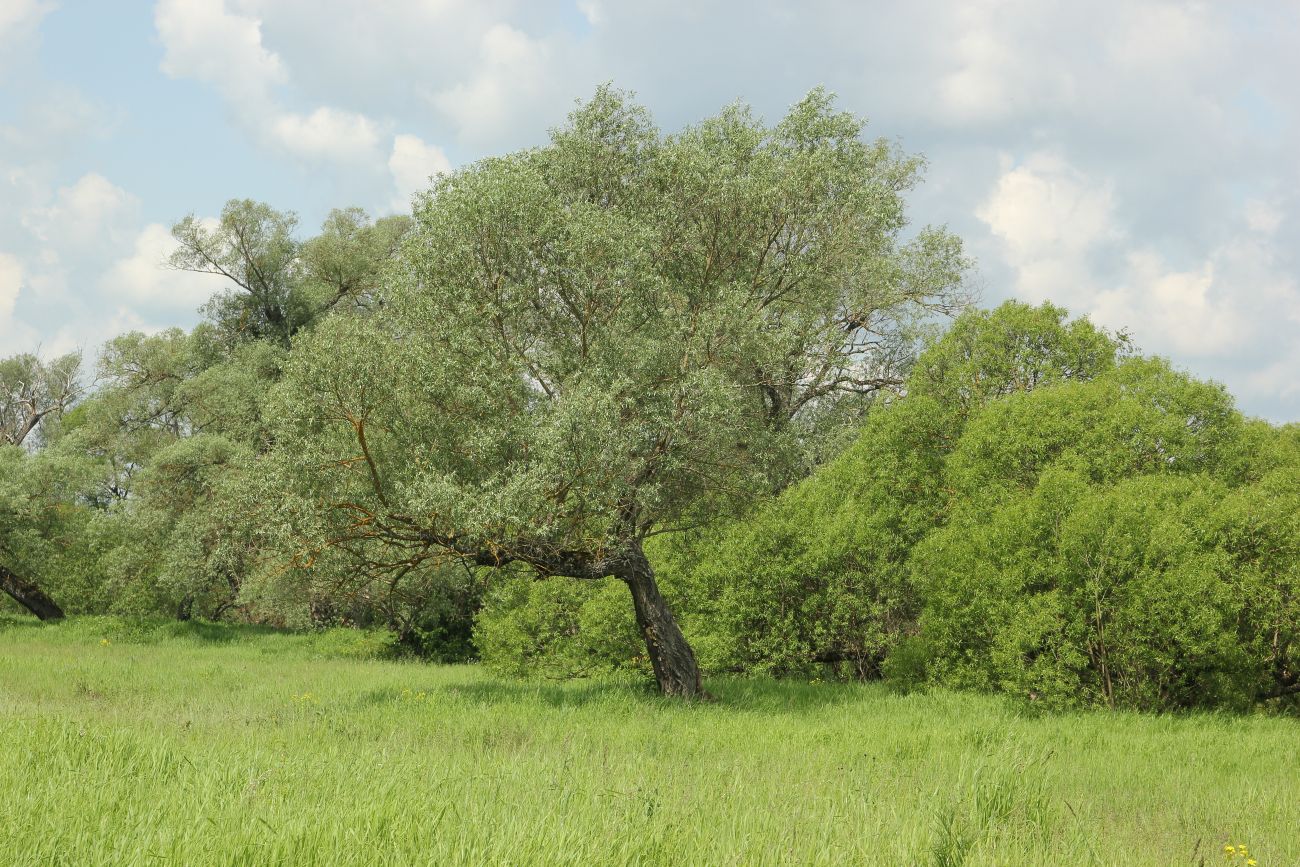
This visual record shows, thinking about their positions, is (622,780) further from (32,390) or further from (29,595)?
(32,390)

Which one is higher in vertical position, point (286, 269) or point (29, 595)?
point (286, 269)

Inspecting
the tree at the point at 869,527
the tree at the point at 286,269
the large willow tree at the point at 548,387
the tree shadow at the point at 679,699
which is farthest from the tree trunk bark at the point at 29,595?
the tree at the point at 869,527

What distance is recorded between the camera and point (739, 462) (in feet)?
56.0

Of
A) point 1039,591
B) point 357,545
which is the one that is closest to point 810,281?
point 1039,591

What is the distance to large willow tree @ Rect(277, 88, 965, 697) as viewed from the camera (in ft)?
48.9

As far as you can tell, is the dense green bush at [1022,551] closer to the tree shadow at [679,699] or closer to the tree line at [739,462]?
the tree line at [739,462]

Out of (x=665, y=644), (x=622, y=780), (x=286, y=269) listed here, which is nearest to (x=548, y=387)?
(x=665, y=644)

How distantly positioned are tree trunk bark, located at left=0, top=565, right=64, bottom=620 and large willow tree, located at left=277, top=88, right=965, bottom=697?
27.5 m

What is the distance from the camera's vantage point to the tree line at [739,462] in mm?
15477

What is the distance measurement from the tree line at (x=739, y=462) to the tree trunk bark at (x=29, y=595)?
16548 mm

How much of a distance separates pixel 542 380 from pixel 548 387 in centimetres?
16

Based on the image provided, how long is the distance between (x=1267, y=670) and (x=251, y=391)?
1247 inches

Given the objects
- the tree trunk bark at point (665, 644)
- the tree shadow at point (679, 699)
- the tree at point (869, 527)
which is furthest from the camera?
the tree at point (869, 527)

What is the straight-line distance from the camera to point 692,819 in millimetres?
6914
